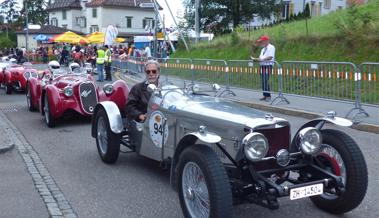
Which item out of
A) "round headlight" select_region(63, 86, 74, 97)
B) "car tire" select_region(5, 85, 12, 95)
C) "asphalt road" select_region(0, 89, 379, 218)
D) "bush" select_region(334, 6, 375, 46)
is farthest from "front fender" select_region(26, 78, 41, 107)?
"bush" select_region(334, 6, 375, 46)

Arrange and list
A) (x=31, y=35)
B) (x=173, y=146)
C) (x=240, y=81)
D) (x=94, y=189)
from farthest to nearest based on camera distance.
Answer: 1. (x=31, y=35)
2. (x=240, y=81)
3. (x=94, y=189)
4. (x=173, y=146)

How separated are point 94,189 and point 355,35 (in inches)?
514

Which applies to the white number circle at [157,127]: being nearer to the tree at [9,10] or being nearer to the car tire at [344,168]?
the car tire at [344,168]

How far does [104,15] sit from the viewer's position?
269ft

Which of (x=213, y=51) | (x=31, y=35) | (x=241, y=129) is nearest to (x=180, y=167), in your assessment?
(x=241, y=129)

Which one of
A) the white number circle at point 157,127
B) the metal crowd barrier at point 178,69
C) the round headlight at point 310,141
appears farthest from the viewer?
the metal crowd barrier at point 178,69

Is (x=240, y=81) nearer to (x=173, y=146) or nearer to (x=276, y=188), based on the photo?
(x=173, y=146)

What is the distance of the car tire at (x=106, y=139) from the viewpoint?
697 centimetres

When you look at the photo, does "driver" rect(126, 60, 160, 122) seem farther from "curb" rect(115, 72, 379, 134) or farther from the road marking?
"curb" rect(115, 72, 379, 134)

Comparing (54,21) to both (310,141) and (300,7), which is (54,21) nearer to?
(300,7)

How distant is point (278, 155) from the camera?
4.61m

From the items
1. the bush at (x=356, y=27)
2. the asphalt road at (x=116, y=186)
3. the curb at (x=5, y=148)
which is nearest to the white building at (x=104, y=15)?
the bush at (x=356, y=27)

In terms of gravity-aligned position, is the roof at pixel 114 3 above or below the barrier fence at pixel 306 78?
above

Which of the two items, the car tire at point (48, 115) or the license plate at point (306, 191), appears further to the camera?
the car tire at point (48, 115)
